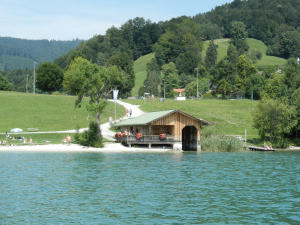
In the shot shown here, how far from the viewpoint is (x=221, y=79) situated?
157125 millimetres

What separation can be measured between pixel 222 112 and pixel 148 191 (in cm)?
7377

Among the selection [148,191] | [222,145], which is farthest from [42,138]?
[148,191]

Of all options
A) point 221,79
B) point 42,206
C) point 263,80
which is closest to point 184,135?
point 42,206

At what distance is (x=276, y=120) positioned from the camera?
74625 millimetres

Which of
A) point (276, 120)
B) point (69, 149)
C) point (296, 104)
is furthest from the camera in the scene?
point (296, 104)

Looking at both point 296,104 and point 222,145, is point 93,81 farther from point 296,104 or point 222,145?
point 296,104

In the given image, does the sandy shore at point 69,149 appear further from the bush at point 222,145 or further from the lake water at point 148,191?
the lake water at point 148,191

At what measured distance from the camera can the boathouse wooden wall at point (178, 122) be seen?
69.9 m

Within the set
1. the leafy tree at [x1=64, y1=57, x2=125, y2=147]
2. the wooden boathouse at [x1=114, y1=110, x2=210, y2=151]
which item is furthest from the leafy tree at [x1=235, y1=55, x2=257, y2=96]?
the leafy tree at [x1=64, y1=57, x2=125, y2=147]

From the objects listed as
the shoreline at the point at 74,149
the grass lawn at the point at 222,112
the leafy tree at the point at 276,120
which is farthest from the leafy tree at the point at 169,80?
the shoreline at the point at 74,149

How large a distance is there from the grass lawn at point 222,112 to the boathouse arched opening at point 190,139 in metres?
4.10

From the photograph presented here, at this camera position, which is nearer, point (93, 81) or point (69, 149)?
point (69, 149)

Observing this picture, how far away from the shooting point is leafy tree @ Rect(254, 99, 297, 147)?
2923 inches

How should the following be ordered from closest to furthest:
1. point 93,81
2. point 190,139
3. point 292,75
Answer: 1. point 93,81
2. point 190,139
3. point 292,75
